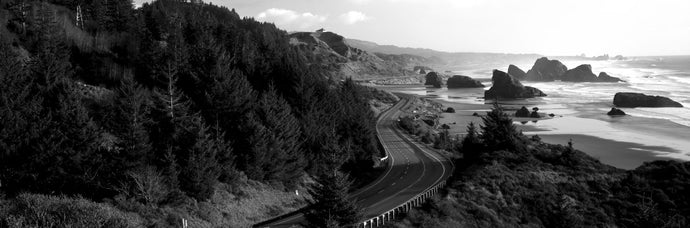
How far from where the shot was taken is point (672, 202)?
37.9 metres

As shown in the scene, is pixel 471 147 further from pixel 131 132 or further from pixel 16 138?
pixel 16 138

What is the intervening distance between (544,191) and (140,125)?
3432 centimetres

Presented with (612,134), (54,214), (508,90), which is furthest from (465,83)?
(54,214)

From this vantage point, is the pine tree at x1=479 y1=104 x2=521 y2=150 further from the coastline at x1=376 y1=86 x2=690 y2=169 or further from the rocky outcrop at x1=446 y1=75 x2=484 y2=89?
the rocky outcrop at x1=446 y1=75 x2=484 y2=89

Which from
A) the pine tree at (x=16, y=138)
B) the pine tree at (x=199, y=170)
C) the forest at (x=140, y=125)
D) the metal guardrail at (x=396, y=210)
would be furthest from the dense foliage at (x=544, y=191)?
the pine tree at (x=16, y=138)

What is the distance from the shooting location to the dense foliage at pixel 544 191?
32.0m

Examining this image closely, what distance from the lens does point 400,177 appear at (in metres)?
44.6

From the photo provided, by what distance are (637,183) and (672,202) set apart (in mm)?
4096

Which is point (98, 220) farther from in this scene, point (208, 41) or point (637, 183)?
point (637, 183)

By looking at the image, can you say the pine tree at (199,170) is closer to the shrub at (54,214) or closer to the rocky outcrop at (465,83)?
the shrub at (54,214)

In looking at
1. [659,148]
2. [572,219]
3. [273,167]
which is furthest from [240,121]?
[659,148]

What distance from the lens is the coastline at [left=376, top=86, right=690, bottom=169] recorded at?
197ft

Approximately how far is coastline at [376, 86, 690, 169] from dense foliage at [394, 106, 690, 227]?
44.4 feet

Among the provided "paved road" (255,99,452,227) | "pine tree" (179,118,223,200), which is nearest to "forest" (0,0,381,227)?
"pine tree" (179,118,223,200)
